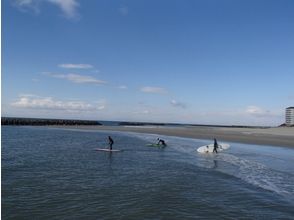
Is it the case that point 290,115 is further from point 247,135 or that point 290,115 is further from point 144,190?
point 144,190

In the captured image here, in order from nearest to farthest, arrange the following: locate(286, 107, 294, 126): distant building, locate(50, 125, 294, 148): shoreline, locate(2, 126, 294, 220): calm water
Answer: locate(2, 126, 294, 220): calm water < locate(50, 125, 294, 148): shoreline < locate(286, 107, 294, 126): distant building

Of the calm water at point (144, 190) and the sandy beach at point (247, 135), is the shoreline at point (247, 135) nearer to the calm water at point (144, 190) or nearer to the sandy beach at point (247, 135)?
the sandy beach at point (247, 135)

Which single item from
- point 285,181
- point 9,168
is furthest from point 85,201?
point 285,181

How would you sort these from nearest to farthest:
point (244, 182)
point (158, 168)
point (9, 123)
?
point (244, 182) → point (158, 168) → point (9, 123)

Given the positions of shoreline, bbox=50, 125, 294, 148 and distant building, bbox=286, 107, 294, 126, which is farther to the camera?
distant building, bbox=286, 107, 294, 126

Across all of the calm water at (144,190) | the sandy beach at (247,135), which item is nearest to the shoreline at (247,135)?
the sandy beach at (247,135)

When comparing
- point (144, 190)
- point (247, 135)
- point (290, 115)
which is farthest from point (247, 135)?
point (290, 115)

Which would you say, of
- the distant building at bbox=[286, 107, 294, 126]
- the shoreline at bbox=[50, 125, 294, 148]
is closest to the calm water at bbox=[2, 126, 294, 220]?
the shoreline at bbox=[50, 125, 294, 148]

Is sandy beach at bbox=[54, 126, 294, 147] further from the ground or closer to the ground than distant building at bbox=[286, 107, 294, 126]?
closer to the ground

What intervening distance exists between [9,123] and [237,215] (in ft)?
362

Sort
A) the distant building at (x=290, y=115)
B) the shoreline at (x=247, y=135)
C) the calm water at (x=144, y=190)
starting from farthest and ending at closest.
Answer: the distant building at (x=290, y=115)
the shoreline at (x=247, y=135)
the calm water at (x=144, y=190)

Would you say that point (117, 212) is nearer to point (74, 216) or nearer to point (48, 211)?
point (74, 216)

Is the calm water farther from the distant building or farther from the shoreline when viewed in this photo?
the distant building

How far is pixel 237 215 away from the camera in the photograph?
1346 centimetres
